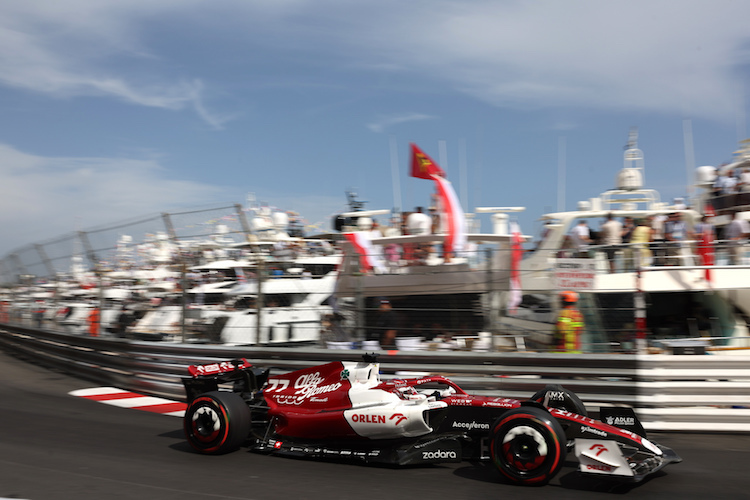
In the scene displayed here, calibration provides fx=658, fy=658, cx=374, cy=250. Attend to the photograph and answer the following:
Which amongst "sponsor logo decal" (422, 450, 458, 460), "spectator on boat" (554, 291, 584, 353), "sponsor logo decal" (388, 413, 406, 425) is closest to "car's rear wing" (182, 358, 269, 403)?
"sponsor logo decal" (388, 413, 406, 425)

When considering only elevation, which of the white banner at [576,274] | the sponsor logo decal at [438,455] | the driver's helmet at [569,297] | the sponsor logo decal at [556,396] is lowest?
the sponsor logo decal at [438,455]

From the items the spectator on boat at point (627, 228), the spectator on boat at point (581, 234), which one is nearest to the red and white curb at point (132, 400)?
the spectator on boat at point (581, 234)

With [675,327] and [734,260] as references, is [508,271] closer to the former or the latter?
[675,327]

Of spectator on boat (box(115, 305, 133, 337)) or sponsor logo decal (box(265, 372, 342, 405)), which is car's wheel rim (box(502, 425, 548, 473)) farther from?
spectator on boat (box(115, 305, 133, 337))

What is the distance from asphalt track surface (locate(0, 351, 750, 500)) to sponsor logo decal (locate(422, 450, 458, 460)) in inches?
4.4

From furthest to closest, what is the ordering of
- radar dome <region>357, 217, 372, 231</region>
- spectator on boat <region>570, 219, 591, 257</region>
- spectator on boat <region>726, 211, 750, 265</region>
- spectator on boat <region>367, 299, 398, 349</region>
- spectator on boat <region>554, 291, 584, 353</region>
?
radar dome <region>357, 217, 372, 231</region> < spectator on boat <region>570, 219, 591, 257</region> < spectator on boat <region>726, 211, 750, 265</region> < spectator on boat <region>367, 299, 398, 349</region> < spectator on boat <region>554, 291, 584, 353</region>

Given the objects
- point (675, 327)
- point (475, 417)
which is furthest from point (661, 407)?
point (475, 417)

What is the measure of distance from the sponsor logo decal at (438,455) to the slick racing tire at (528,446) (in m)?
0.42

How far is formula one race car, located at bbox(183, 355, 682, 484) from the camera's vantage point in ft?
14.7

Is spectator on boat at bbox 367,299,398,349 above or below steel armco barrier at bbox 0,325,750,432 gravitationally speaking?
above

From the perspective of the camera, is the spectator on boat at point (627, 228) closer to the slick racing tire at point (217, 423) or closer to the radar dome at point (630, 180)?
the radar dome at point (630, 180)

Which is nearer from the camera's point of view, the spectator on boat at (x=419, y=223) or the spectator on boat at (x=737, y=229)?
the spectator on boat at (x=737, y=229)

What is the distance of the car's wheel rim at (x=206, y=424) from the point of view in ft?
18.2

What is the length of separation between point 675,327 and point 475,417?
11.8 feet
